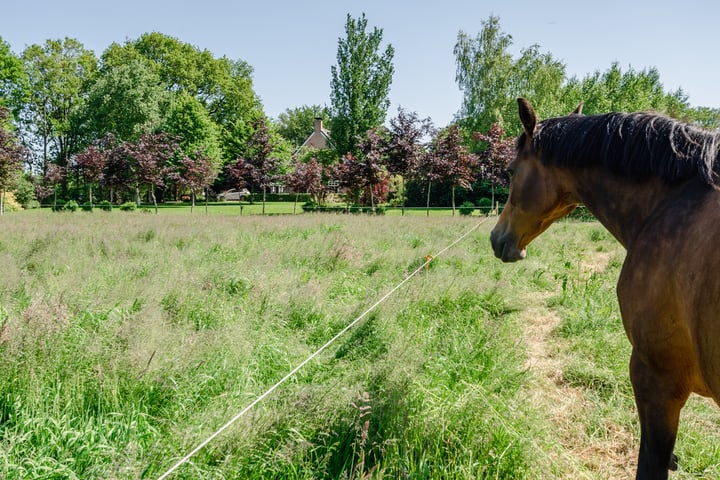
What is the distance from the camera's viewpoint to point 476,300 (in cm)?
507

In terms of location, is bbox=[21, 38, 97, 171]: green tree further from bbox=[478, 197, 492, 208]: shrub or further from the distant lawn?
bbox=[478, 197, 492, 208]: shrub

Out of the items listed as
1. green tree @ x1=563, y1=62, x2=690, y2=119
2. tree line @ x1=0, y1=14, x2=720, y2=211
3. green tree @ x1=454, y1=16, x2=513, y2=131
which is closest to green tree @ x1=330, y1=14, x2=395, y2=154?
tree line @ x1=0, y1=14, x2=720, y2=211

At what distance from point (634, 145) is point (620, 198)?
279 mm

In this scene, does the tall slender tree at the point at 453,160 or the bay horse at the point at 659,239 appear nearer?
the bay horse at the point at 659,239

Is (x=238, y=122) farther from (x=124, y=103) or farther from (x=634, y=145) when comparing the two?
(x=634, y=145)

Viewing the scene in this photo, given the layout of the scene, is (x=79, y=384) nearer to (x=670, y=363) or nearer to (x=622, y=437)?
(x=670, y=363)

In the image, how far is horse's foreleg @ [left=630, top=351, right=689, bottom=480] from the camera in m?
1.79

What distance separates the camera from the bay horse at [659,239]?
158cm

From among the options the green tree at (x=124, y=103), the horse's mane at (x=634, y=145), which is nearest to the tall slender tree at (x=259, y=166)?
the green tree at (x=124, y=103)

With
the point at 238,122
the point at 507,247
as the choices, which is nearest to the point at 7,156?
the point at 238,122

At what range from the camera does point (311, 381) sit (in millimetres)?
3217

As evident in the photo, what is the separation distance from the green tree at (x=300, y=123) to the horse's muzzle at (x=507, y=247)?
67.2 m

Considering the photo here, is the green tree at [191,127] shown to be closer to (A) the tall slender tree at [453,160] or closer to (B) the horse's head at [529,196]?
(A) the tall slender tree at [453,160]

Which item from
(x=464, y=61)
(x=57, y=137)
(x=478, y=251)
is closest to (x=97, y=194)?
(x=57, y=137)
